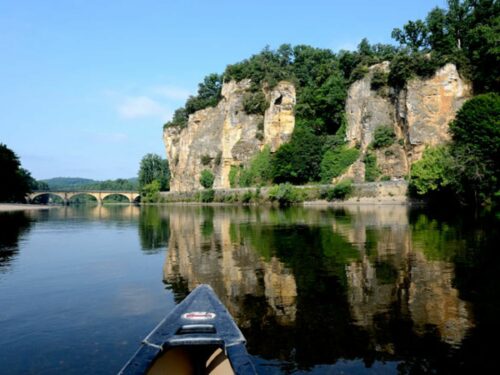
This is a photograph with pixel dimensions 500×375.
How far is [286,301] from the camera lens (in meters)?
11.5

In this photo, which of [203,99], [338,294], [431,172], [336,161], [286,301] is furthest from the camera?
[203,99]

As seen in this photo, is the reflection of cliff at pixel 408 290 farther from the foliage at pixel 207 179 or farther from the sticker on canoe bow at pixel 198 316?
the foliage at pixel 207 179

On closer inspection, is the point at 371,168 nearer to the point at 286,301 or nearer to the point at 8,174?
the point at 286,301

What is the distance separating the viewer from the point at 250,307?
10961mm

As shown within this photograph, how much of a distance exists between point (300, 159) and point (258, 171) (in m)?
11.6

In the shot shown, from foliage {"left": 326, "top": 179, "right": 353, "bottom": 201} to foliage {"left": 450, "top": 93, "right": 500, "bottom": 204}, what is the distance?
1824 cm

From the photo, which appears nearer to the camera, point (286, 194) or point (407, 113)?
point (407, 113)

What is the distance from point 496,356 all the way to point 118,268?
14.0m

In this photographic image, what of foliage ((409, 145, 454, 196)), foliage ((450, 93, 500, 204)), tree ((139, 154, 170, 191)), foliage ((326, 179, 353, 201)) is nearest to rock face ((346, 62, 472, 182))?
foliage ((326, 179, 353, 201))

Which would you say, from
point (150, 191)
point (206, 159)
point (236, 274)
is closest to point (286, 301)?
point (236, 274)

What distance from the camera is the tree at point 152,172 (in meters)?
127

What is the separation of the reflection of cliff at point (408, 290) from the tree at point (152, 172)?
111 m

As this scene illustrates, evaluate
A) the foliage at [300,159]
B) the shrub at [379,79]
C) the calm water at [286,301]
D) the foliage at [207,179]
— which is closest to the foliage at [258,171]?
the foliage at [300,159]

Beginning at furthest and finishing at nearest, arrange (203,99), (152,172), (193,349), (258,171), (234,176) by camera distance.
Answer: (152,172) → (203,99) → (234,176) → (258,171) → (193,349)
